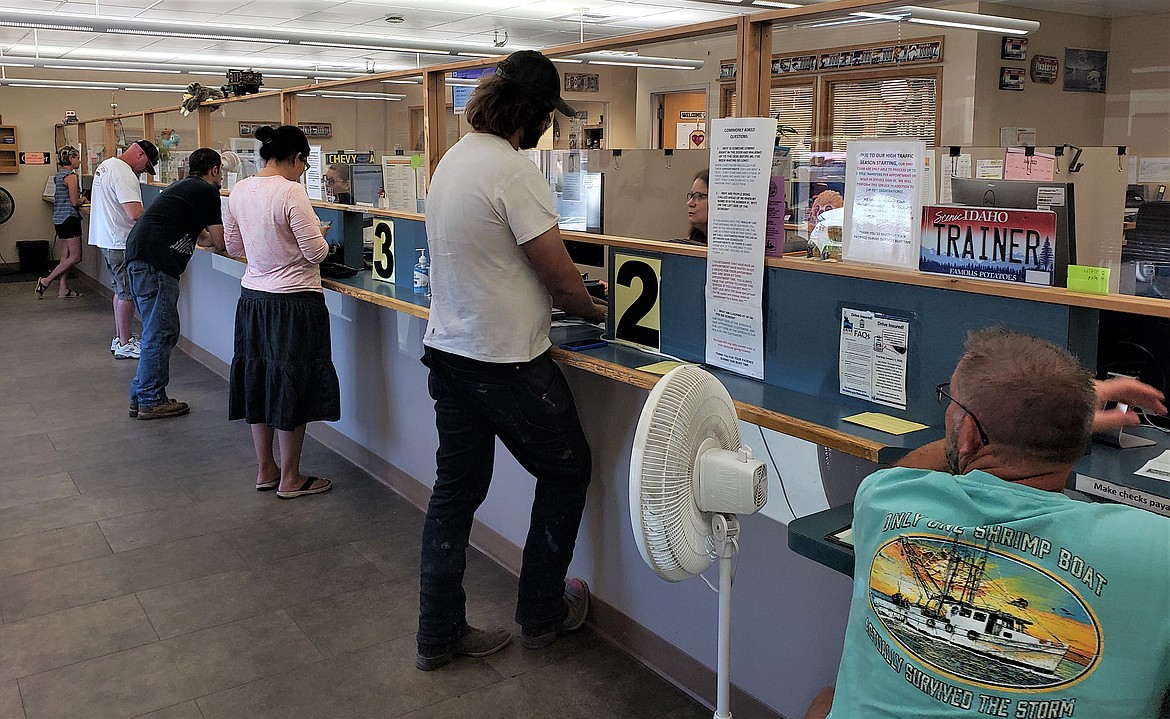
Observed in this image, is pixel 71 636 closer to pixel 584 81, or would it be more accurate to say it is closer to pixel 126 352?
pixel 126 352

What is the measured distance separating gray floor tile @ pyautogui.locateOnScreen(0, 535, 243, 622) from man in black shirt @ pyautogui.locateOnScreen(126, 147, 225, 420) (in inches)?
78.8

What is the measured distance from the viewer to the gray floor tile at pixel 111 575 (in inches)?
122

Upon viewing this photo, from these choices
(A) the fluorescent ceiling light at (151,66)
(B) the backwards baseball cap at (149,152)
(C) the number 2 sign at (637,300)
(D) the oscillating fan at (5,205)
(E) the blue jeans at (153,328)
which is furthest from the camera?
(D) the oscillating fan at (5,205)

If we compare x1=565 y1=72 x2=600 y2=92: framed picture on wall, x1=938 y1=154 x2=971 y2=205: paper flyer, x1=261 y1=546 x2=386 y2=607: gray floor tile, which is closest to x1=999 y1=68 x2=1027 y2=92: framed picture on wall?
x1=938 y1=154 x2=971 y2=205: paper flyer

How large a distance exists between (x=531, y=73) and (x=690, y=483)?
4.03 feet

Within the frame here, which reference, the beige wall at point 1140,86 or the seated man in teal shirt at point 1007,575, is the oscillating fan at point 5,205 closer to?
the beige wall at point 1140,86

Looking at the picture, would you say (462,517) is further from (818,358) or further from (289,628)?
(818,358)

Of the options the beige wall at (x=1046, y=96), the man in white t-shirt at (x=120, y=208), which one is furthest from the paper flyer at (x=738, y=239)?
the beige wall at (x=1046, y=96)

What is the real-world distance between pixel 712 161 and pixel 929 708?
149 cm

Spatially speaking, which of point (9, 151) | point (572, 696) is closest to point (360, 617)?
point (572, 696)

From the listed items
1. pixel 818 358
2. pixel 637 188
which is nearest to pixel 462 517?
pixel 818 358

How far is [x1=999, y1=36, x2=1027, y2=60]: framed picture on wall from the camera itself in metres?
8.16

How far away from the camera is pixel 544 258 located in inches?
98.1

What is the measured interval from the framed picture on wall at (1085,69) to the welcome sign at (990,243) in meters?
7.63
